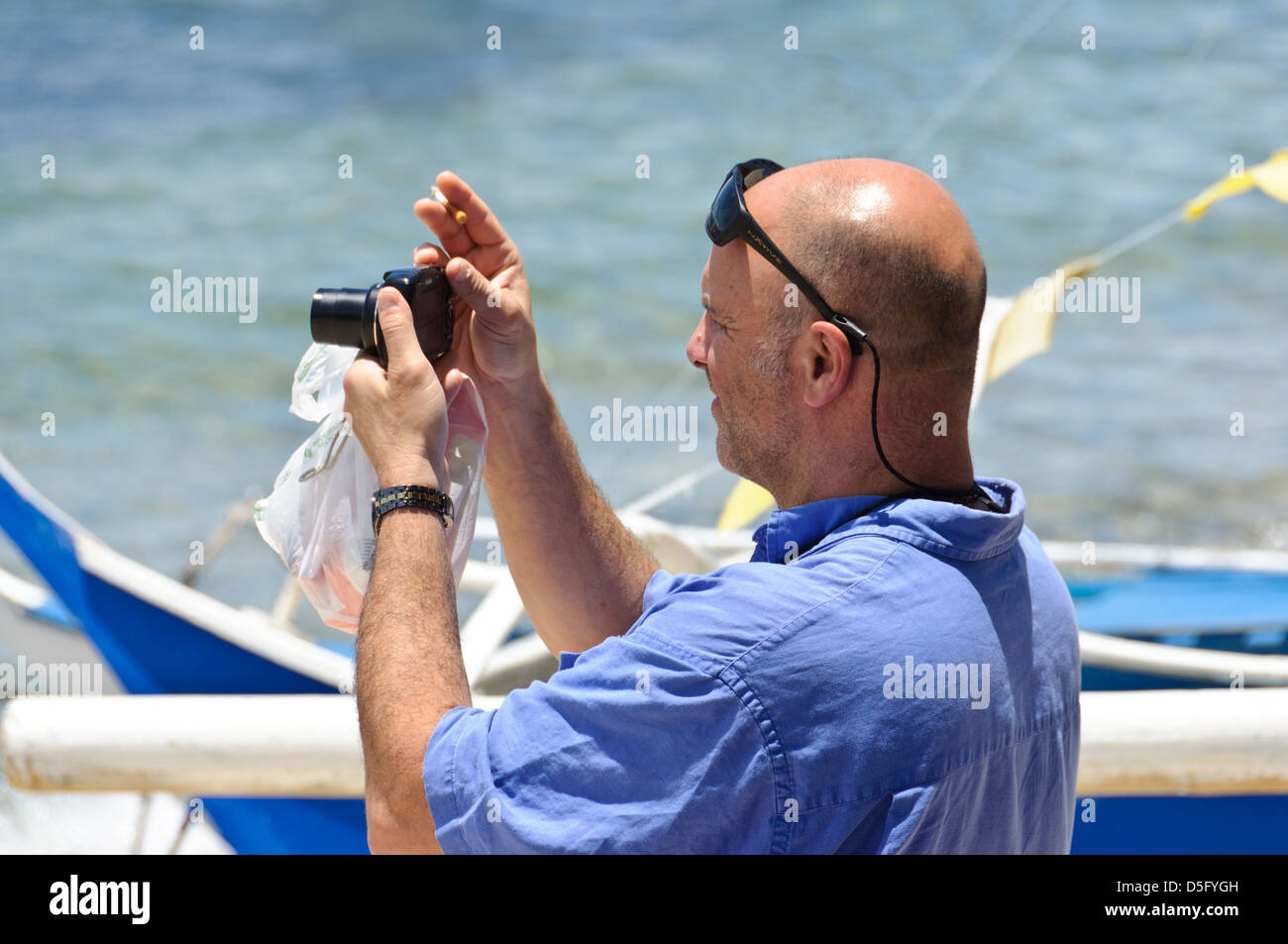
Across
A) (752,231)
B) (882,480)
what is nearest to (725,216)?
(752,231)

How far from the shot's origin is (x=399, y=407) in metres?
1.42

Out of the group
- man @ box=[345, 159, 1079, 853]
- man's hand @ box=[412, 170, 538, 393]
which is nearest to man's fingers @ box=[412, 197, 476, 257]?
man's hand @ box=[412, 170, 538, 393]

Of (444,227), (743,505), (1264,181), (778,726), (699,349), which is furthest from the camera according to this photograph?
(743,505)

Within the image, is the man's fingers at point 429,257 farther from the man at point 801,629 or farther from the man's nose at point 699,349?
the man's nose at point 699,349

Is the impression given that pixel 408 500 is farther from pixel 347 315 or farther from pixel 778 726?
pixel 778 726

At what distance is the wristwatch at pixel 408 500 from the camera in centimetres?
137

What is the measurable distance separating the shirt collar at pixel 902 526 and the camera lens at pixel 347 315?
19.9 inches

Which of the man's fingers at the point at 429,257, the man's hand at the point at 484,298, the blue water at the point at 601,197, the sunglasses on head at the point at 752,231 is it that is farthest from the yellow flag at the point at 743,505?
the blue water at the point at 601,197


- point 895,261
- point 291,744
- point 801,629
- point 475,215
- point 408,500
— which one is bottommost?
point 291,744

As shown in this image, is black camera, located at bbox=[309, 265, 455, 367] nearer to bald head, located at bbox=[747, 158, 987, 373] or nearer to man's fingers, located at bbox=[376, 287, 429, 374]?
man's fingers, located at bbox=[376, 287, 429, 374]

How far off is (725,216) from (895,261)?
0.22m

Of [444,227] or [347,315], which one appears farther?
[444,227]

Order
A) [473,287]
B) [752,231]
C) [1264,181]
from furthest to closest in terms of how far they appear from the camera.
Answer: [1264,181] → [473,287] → [752,231]

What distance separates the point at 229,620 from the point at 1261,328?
729cm
